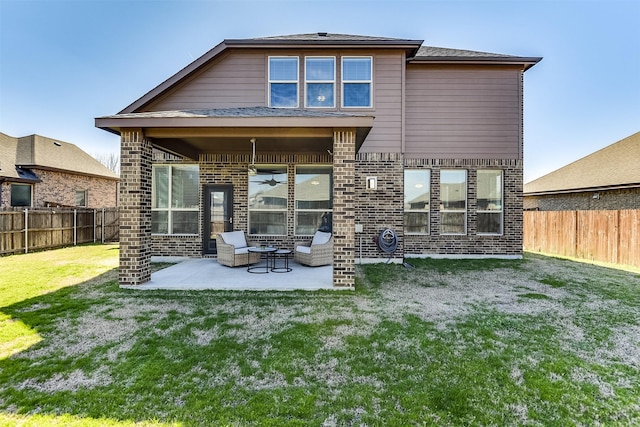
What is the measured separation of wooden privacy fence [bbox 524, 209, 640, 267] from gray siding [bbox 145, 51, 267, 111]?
1112cm

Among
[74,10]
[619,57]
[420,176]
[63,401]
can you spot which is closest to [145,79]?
[74,10]

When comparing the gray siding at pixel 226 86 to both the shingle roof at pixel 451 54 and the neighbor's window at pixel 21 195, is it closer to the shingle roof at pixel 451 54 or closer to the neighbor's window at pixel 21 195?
the shingle roof at pixel 451 54

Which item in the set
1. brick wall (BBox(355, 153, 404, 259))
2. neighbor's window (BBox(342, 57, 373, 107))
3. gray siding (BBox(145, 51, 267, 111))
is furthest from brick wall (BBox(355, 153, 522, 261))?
gray siding (BBox(145, 51, 267, 111))

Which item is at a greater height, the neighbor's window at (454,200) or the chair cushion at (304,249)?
the neighbor's window at (454,200)

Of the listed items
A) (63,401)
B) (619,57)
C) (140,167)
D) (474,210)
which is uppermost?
(619,57)

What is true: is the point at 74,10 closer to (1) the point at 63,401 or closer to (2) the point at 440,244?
(1) the point at 63,401

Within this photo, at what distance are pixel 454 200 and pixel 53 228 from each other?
47.9ft

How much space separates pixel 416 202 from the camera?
956 cm

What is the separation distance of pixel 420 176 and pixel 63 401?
9.20 m

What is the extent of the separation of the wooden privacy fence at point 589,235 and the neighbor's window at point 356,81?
8.25m

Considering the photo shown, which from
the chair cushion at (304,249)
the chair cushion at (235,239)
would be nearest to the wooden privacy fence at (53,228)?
the chair cushion at (235,239)

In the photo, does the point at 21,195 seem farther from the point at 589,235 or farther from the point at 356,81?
the point at 589,235

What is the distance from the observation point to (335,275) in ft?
19.3

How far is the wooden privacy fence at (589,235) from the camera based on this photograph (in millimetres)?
8852
